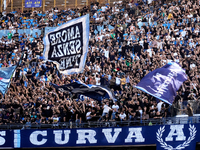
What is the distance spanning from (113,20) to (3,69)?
34.2ft

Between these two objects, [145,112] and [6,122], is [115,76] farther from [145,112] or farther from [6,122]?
[6,122]

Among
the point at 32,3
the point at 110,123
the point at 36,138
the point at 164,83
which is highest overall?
the point at 32,3

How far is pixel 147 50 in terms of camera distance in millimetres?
18828

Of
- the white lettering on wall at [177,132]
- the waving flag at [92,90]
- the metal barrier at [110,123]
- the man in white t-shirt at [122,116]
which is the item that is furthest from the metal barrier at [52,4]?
the white lettering on wall at [177,132]

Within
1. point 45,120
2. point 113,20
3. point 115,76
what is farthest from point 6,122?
point 113,20

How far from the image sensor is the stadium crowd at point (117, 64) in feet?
49.5

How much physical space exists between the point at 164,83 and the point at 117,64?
6318 millimetres

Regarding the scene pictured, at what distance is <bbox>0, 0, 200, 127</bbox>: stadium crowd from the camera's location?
15.1 metres

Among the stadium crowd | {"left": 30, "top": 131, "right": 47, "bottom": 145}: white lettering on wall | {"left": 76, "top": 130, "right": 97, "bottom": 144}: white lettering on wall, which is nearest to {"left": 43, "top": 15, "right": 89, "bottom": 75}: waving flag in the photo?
the stadium crowd

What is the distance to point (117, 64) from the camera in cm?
1847

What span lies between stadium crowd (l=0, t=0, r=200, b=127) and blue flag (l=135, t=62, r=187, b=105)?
1.57m

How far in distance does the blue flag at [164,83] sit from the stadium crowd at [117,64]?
1565 millimetres

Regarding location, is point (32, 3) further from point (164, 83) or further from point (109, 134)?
point (164, 83)

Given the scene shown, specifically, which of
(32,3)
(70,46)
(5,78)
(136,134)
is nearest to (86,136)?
(136,134)
